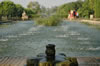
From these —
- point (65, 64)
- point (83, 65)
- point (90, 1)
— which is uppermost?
point (90, 1)

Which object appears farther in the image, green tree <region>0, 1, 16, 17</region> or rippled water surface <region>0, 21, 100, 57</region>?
green tree <region>0, 1, 16, 17</region>

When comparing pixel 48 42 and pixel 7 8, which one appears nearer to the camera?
pixel 48 42

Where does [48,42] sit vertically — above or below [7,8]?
below

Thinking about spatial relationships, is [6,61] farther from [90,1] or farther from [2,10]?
[2,10]

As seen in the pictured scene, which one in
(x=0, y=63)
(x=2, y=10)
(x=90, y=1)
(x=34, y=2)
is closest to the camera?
(x=0, y=63)

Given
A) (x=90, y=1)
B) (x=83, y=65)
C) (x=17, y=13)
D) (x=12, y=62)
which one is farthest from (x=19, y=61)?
(x=17, y=13)

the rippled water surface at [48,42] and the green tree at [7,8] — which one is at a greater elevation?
the green tree at [7,8]

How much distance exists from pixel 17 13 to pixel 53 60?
64.6 metres

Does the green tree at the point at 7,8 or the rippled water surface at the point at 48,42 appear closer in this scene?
the rippled water surface at the point at 48,42

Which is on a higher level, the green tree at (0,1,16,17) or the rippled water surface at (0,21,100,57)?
the green tree at (0,1,16,17)

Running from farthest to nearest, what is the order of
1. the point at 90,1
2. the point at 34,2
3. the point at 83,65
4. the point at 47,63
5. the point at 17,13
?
the point at 34,2 < the point at 17,13 < the point at 90,1 < the point at 83,65 < the point at 47,63

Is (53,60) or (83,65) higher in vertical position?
(53,60)

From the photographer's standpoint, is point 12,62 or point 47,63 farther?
point 12,62

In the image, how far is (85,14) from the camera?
171ft
